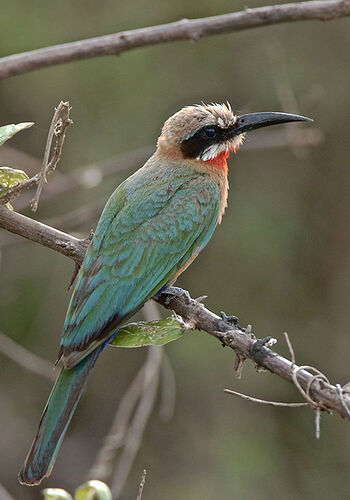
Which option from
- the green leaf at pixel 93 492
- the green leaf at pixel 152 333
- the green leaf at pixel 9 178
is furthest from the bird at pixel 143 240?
the green leaf at pixel 9 178

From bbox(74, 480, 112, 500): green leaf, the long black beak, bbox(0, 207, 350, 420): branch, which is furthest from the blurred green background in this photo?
bbox(74, 480, 112, 500): green leaf

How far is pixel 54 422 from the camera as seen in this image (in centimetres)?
281

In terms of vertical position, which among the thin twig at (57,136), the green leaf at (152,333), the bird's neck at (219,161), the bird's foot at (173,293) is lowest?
the green leaf at (152,333)

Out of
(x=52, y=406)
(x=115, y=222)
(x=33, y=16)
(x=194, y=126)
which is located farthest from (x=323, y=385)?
(x=33, y=16)

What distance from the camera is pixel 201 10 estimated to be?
6004 millimetres

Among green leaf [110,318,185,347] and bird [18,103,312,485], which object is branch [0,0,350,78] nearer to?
bird [18,103,312,485]

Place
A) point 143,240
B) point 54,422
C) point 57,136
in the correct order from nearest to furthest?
1. point 57,136
2. point 54,422
3. point 143,240

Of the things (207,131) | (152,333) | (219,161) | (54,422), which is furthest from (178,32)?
(54,422)

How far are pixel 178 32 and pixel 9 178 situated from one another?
3.28 feet

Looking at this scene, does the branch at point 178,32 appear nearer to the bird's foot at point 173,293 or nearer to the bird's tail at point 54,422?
the bird's foot at point 173,293

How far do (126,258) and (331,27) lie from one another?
354 cm

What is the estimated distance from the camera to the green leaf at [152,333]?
2637 mm

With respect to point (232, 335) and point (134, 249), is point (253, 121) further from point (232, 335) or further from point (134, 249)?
point (232, 335)

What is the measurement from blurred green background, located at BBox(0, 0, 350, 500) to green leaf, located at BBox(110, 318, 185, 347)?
9.14 feet
